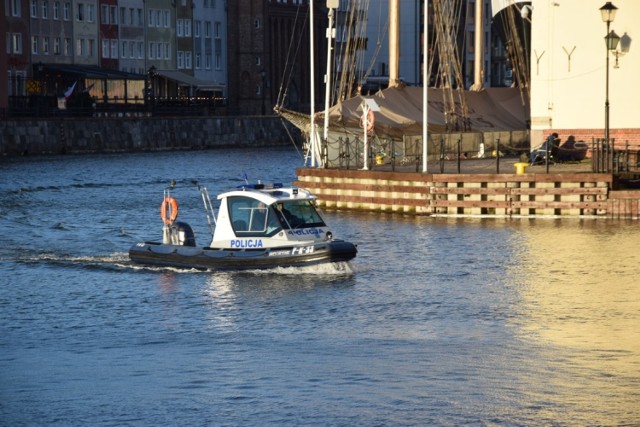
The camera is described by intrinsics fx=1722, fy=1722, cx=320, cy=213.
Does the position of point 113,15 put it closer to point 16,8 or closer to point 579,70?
point 16,8

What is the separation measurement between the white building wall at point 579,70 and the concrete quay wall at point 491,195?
6.62 meters

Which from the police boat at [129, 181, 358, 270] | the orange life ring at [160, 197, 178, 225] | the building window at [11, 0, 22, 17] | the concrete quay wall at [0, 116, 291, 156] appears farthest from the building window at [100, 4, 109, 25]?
the police boat at [129, 181, 358, 270]

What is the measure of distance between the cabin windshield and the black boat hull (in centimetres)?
92

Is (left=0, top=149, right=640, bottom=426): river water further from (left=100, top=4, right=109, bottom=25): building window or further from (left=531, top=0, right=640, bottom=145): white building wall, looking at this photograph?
(left=100, top=4, right=109, bottom=25): building window

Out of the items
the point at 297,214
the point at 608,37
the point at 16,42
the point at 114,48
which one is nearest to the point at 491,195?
the point at 608,37

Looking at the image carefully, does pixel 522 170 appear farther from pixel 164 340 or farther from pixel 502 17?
pixel 502 17

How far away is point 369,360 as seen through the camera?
26875 mm

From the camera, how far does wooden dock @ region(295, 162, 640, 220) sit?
163ft

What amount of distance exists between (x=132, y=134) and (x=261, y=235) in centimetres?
8121

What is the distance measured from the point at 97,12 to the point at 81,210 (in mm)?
82416

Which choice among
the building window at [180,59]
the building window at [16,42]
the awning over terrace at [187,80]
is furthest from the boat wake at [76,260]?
the building window at [180,59]

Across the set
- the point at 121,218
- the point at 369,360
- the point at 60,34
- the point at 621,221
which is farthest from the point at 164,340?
the point at 60,34

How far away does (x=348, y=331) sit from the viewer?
30.2m

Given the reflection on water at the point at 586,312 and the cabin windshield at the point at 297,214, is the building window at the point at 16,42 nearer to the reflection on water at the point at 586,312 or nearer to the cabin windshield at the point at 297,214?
the reflection on water at the point at 586,312
